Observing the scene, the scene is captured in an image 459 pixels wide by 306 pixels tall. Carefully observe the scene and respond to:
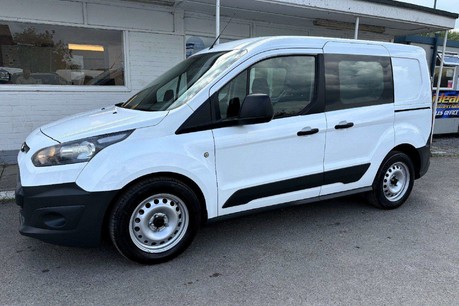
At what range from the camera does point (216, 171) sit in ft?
10.7

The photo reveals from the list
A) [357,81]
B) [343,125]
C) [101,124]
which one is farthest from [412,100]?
[101,124]

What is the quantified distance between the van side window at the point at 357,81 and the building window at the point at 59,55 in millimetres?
4647

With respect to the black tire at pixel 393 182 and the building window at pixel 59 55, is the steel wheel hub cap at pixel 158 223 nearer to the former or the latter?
the black tire at pixel 393 182

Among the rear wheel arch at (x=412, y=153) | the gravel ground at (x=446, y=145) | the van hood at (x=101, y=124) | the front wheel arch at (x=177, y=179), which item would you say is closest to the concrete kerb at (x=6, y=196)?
Answer: the van hood at (x=101, y=124)

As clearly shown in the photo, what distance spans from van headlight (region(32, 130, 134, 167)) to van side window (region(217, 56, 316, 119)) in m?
1.07

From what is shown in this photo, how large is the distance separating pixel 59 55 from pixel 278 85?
192 inches

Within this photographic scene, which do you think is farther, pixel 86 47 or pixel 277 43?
pixel 86 47

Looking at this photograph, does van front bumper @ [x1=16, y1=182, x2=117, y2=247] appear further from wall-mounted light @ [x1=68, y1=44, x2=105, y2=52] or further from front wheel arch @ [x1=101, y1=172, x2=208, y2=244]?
wall-mounted light @ [x1=68, y1=44, x2=105, y2=52]

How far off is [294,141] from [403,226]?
1711mm

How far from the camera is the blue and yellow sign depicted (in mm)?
10047

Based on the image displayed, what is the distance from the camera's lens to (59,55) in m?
6.61

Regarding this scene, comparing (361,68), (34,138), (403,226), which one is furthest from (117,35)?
(403,226)

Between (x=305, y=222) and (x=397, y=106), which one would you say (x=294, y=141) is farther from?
(x=397, y=106)

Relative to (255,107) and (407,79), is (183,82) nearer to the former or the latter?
(255,107)
